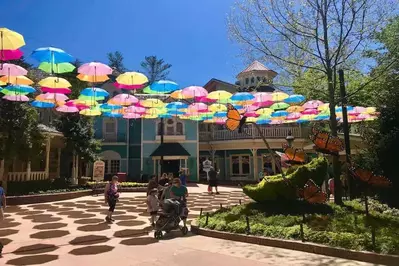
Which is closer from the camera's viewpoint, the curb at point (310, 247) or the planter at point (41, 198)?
the curb at point (310, 247)

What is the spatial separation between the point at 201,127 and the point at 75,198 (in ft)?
59.6

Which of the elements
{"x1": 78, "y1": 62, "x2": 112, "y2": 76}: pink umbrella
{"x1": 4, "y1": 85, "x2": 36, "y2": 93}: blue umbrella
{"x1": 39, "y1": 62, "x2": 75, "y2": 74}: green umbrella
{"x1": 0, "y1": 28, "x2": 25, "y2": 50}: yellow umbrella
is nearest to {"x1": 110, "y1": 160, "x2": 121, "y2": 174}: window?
{"x1": 4, "y1": 85, "x2": 36, "y2": 93}: blue umbrella

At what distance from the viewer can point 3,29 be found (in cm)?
927

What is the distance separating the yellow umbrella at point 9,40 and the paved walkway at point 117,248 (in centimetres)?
495

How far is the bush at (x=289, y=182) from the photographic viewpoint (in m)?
9.87

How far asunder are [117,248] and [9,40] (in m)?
6.27

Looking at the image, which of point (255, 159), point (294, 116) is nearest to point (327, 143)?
point (294, 116)

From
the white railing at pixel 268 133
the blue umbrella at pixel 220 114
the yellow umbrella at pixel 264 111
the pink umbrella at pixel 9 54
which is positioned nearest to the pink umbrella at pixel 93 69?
the pink umbrella at pixel 9 54

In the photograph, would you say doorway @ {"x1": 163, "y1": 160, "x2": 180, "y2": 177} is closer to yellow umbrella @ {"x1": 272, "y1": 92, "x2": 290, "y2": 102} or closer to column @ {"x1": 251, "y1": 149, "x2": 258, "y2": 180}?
column @ {"x1": 251, "y1": 149, "x2": 258, "y2": 180}

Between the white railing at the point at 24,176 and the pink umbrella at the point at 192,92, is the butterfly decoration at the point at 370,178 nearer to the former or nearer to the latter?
the pink umbrella at the point at 192,92

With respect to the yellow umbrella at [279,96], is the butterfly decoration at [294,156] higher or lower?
lower

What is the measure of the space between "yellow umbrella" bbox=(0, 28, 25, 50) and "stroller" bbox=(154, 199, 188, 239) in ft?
19.2

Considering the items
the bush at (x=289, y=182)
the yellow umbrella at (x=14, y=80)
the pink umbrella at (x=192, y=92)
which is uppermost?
the pink umbrella at (x=192, y=92)

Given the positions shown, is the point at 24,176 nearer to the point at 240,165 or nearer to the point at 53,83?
the point at 53,83
